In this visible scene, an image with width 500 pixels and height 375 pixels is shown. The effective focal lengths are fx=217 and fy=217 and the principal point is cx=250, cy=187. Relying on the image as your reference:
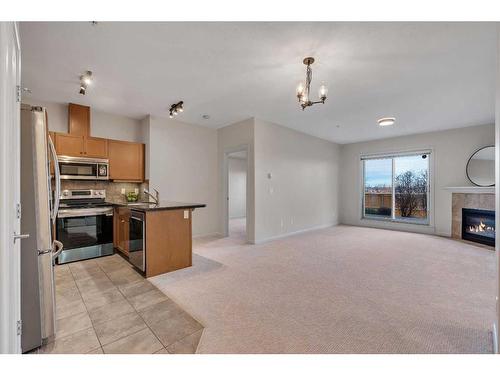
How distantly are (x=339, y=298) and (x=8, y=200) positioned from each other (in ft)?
8.66

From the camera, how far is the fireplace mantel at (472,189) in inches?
174

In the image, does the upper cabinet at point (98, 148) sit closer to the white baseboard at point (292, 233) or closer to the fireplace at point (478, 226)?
the white baseboard at point (292, 233)

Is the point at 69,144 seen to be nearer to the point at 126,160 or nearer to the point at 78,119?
the point at 78,119

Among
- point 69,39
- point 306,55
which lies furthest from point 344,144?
point 69,39

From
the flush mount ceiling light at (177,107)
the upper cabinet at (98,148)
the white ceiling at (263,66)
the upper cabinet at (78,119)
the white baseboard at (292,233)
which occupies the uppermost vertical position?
the white ceiling at (263,66)

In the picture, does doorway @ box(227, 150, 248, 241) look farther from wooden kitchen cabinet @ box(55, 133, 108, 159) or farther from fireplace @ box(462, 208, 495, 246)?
fireplace @ box(462, 208, 495, 246)

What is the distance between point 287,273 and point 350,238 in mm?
2704

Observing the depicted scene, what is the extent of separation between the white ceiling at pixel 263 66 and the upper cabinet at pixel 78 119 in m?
0.18

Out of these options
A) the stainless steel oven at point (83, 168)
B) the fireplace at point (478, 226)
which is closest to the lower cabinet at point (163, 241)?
the stainless steel oven at point (83, 168)

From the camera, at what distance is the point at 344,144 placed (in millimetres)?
6980

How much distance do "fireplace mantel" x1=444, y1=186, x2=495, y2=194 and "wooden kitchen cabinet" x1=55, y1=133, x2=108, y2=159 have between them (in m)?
7.34

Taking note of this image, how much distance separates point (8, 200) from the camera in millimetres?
1014

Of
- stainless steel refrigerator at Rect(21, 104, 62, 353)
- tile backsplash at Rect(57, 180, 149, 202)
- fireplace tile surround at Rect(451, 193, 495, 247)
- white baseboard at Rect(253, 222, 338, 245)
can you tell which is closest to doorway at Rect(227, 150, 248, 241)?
white baseboard at Rect(253, 222, 338, 245)

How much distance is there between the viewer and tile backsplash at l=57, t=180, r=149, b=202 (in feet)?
12.5
